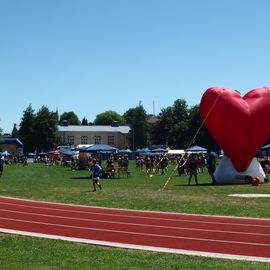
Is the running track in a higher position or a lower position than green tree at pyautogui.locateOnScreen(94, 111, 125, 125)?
lower

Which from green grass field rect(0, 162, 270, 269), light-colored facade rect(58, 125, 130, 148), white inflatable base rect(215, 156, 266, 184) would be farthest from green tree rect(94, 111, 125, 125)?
green grass field rect(0, 162, 270, 269)

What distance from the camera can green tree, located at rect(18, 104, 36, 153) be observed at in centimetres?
11394

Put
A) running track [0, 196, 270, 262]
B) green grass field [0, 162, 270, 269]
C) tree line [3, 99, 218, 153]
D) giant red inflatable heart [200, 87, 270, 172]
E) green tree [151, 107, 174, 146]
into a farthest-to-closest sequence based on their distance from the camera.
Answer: green tree [151, 107, 174, 146] → tree line [3, 99, 218, 153] → giant red inflatable heart [200, 87, 270, 172] → running track [0, 196, 270, 262] → green grass field [0, 162, 270, 269]

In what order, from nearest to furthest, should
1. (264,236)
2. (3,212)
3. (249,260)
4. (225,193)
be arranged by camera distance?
1. (249,260)
2. (264,236)
3. (3,212)
4. (225,193)

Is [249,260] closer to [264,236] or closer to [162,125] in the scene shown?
[264,236]

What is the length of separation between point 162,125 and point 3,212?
354ft

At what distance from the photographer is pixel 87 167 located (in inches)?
2045

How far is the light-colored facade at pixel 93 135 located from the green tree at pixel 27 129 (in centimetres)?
3984

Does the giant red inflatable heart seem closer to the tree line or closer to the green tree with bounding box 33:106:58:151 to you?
the tree line

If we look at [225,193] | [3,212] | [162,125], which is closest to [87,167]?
[225,193]

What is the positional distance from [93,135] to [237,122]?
13469 centimetres

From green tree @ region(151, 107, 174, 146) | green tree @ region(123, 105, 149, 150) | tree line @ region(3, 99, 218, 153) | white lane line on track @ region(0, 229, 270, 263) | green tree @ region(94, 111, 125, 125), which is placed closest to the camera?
white lane line on track @ region(0, 229, 270, 263)

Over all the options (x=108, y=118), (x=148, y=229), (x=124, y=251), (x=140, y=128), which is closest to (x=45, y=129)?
(x=140, y=128)

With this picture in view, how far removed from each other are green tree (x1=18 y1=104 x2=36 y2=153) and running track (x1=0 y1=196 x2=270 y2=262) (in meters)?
97.4
